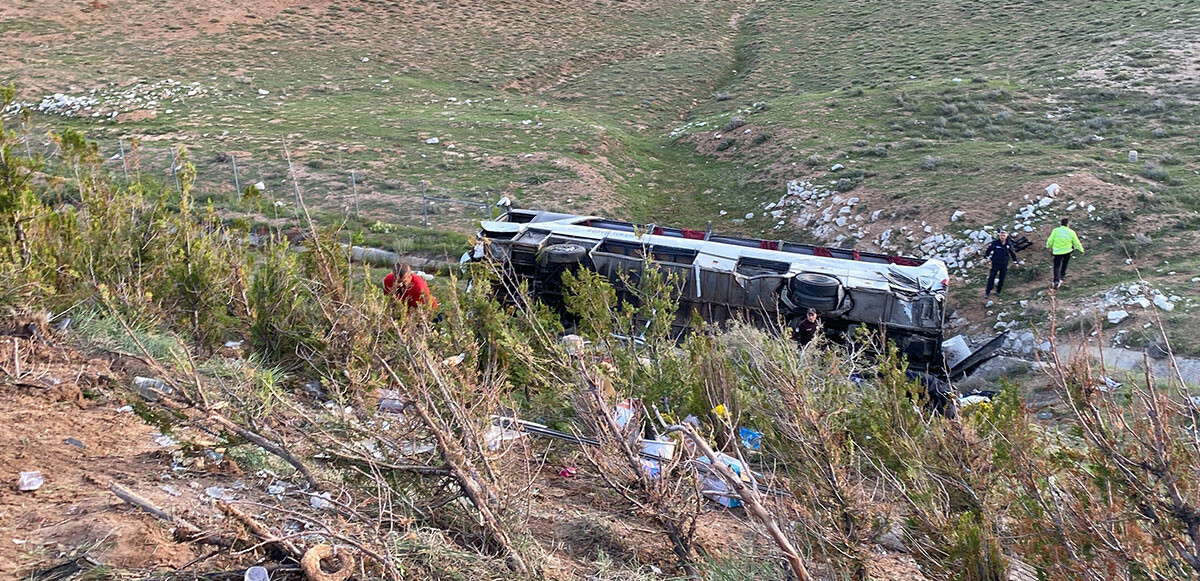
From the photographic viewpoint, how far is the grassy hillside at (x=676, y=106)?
17.0 m

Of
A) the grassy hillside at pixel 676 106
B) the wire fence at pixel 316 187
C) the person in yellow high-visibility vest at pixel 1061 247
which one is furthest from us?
the wire fence at pixel 316 187

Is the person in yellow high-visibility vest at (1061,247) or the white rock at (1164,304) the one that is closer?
the white rock at (1164,304)

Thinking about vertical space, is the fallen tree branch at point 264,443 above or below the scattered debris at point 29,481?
above

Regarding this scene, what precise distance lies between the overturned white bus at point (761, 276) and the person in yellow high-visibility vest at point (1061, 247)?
3.00 m

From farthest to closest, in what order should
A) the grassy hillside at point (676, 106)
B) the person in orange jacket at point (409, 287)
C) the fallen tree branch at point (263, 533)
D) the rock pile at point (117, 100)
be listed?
the rock pile at point (117, 100) < the grassy hillside at point (676, 106) < the person in orange jacket at point (409, 287) < the fallen tree branch at point (263, 533)

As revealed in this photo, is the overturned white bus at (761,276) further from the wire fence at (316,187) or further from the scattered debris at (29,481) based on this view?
the wire fence at (316,187)

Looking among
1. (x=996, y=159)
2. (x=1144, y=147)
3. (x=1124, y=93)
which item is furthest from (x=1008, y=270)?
(x=1124, y=93)

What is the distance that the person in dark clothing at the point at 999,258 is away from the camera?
13.2m

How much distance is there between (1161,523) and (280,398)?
390 centimetres

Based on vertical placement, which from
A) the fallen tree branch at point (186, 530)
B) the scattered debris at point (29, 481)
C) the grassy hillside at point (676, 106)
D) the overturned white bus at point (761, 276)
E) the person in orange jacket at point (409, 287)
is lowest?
the grassy hillside at point (676, 106)

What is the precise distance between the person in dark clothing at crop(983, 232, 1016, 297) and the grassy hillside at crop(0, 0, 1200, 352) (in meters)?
0.47

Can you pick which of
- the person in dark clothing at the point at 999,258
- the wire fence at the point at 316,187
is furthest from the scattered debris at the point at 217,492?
the wire fence at the point at 316,187

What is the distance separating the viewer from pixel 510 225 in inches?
485

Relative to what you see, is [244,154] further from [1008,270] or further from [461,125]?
[1008,270]
